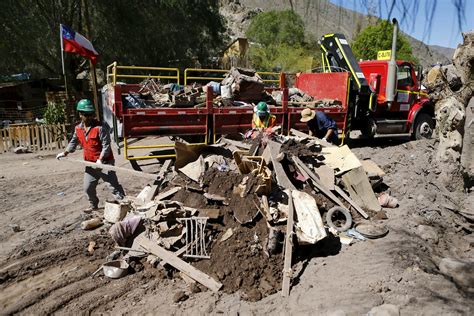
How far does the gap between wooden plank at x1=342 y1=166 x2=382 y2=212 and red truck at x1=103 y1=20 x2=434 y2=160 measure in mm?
2481

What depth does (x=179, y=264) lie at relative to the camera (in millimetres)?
4172

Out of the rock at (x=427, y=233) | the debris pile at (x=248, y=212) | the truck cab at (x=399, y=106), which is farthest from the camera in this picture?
the truck cab at (x=399, y=106)

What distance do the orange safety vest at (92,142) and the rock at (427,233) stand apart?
473cm

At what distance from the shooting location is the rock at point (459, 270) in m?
3.91

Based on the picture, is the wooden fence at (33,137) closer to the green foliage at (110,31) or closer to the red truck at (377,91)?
the green foliage at (110,31)

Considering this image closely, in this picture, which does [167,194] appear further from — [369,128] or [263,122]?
[369,128]

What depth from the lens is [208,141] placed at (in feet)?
24.3

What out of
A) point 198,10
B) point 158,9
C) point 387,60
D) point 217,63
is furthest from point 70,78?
point 387,60

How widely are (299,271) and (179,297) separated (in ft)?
4.72

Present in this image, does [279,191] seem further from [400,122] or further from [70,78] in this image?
[70,78]

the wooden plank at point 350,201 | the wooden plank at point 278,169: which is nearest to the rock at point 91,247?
the wooden plank at point 278,169

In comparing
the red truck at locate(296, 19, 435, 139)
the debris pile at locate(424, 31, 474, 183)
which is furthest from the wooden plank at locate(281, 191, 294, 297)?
the red truck at locate(296, 19, 435, 139)

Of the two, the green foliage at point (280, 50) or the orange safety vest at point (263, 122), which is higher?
the green foliage at point (280, 50)

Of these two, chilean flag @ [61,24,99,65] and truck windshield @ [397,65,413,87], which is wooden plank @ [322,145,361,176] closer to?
truck windshield @ [397,65,413,87]
